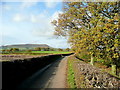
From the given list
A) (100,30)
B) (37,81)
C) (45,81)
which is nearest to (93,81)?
(45,81)

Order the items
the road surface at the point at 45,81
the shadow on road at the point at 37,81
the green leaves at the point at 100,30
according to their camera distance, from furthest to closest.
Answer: the green leaves at the point at 100,30, the road surface at the point at 45,81, the shadow on road at the point at 37,81

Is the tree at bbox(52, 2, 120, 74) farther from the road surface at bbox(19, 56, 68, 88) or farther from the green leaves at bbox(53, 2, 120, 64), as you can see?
the road surface at bbox(19, 56, 68, 88)

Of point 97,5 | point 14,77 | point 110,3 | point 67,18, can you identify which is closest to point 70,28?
point 67,18

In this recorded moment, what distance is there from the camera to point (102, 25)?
14.8 m

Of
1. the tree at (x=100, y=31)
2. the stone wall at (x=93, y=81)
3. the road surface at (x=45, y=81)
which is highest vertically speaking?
the tree at (x=100, y=31)

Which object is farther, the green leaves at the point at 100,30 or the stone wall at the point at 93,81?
the green leaves at the point at 100,30

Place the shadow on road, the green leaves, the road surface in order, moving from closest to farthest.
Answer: the shadow on road < the road surface < the green leaves

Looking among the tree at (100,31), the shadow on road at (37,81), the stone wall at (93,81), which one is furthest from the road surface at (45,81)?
the tree at (100,31)

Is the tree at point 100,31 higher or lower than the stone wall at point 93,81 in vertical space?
higher

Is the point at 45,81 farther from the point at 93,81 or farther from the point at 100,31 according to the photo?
the point at 100,31

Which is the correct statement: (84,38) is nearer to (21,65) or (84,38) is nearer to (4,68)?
(21,65)

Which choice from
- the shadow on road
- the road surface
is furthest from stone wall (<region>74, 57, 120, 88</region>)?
the shadow on road

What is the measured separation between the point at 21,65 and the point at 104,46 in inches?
389

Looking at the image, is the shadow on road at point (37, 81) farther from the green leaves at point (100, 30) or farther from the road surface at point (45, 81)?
the green leaves at point (100, 30)
